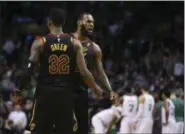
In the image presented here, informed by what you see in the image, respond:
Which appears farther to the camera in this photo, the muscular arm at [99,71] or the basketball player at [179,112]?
the basketball player at [179,112]

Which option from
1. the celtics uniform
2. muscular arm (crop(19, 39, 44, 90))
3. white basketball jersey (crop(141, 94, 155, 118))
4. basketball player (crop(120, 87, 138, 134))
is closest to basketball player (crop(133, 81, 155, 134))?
white basketball jersey (crop(141, 94, 155, 118))

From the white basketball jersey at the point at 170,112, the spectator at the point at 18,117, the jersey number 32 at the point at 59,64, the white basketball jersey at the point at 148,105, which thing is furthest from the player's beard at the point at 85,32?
the spectator at the point at 18,117

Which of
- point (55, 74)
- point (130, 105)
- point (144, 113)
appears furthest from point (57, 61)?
point (144, 113)

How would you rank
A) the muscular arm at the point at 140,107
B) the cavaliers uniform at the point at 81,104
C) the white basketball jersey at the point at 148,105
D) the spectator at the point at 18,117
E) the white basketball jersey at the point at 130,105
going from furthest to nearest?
the spectator at the point at 18,117 → the white basketball jersey at the point at 130,105 → the muscular arm at the point at 140,107 → the white basketball jersey at the point at 148,105 → the cavaliers uniform at the point at 81,104

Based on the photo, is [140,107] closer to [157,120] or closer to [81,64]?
[157,120]

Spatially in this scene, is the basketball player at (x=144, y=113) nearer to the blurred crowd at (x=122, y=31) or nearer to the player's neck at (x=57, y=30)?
the blurred crowd at (x=122, y=31)

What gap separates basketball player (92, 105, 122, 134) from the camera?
19.5 m

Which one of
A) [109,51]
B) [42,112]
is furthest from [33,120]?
[109,51]

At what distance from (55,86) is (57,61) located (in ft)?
1.05

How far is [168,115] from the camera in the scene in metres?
18.3

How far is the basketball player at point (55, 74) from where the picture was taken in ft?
28.3

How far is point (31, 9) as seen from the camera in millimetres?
28172

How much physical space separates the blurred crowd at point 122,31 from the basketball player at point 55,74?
1649 cm

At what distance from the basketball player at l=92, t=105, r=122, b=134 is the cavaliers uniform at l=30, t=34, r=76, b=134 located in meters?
10.7
